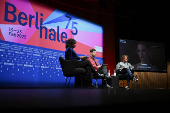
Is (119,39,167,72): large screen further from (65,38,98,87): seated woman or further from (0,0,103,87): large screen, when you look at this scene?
(65,38,98,87): seated woman

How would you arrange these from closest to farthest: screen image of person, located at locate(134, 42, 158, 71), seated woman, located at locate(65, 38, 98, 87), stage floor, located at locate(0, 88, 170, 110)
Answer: stage floor, located at locate(0, 88, 170, 110)
seated woman, located at locate(65, 38, 98, 87)
screen image of person, located at locate(134, 42, 158, 71)

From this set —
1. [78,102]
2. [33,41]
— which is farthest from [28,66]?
[78,102]

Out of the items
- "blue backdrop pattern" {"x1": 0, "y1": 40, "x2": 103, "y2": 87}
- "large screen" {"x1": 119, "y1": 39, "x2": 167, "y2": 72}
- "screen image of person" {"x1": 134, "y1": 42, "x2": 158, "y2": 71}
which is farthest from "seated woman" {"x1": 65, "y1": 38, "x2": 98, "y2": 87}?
"screen image of person" {"x1": 134, "y1": 42, "x2": 158, "y2": 71}

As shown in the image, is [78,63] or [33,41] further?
[33,41]

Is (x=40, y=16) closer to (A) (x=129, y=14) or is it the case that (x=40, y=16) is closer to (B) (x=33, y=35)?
(B) (x=33, y=35)

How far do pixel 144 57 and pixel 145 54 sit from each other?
0.13 meters

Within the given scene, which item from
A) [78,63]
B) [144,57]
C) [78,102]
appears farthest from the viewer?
[144,57]

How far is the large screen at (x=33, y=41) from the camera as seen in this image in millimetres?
3826

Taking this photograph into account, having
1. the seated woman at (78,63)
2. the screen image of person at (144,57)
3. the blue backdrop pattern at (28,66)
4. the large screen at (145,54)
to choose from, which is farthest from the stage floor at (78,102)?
the screen image of person at (144,57)

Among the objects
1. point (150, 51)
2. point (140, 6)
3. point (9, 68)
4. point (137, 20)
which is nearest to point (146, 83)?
point (150, 51)

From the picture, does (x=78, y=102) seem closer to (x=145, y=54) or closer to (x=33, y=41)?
(x=33, y=41)

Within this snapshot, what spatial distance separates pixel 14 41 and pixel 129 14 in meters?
4.62

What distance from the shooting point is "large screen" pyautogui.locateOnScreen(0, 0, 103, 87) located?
3826 mm

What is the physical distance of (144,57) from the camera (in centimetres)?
640
